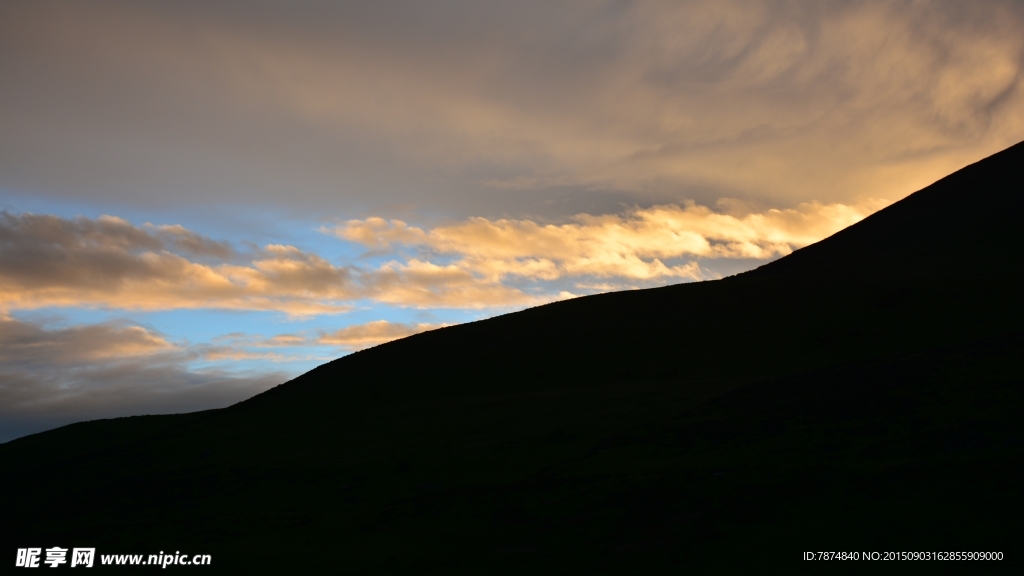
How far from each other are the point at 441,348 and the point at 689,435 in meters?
43.1

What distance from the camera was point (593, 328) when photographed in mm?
72562

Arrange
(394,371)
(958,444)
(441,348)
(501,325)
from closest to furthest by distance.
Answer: (958,444)
(394,371)
(441,348)
(501,325)

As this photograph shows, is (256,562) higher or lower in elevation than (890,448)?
lower

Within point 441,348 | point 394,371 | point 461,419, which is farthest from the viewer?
point 441,348

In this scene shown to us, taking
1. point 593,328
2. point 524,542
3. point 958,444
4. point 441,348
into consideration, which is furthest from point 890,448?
point 441,348

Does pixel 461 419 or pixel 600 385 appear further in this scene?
pixel 600 385

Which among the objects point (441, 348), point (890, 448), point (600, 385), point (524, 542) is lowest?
point (524, 542)

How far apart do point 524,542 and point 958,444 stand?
16629mm

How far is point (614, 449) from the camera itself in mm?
33906

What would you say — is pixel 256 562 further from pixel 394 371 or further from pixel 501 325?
pixel 501 325

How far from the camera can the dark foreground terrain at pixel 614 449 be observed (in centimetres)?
2094

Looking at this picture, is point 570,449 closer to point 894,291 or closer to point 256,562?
point 256,562

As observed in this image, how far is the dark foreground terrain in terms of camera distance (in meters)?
20.9

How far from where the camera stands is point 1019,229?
88.4 m
